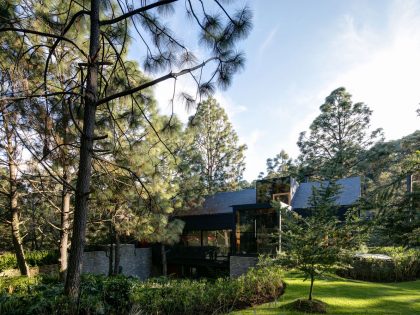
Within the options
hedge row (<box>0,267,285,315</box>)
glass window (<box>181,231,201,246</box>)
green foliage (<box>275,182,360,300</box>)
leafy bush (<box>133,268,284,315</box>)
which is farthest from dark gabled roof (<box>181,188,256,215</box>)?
green foliage (<box>275,182,360,300</box>)

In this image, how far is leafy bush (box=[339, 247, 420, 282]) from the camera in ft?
34.4

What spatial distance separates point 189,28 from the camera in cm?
452

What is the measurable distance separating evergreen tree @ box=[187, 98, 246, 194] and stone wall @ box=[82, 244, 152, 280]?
673 centimetres

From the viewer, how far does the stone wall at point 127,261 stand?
615 inches

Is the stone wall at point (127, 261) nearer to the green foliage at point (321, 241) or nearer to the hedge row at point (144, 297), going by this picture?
the hedge row at point (144, 297)

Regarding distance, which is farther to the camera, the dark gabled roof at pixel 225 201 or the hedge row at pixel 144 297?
the dark gabled roof at pixel 225 201

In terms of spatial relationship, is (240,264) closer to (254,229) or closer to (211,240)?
(254,229)

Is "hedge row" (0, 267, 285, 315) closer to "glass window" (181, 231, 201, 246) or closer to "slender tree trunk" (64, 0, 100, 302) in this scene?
"slender tree trunk" (64, 0, 100, 302)

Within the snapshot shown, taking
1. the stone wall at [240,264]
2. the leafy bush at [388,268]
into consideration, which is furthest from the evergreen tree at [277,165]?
the leafy bush at [388,268]

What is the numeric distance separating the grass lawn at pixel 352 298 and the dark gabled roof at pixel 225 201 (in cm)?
957

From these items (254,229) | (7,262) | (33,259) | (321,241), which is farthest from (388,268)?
(7,262)

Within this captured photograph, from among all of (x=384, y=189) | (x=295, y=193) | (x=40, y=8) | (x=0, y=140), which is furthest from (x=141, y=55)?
(x=295, y=193)

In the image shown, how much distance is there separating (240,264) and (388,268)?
571 centimetres

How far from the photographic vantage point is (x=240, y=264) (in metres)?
13.7
